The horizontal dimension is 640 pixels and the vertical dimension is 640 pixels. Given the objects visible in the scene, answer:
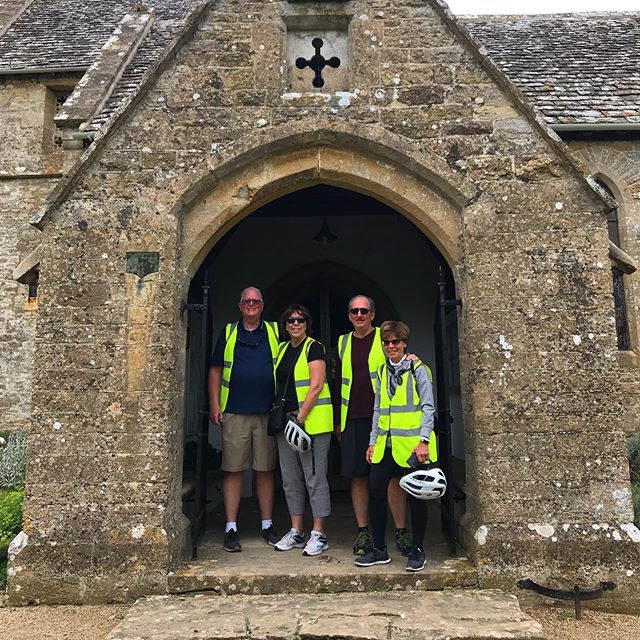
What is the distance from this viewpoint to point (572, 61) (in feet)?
31.9

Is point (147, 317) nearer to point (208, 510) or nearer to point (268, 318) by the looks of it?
point (208, 510)

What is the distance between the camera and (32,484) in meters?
3.97

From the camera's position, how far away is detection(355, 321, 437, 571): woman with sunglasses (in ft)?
12.8

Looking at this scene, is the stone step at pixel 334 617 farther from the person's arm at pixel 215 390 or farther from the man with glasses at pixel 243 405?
the person's arm at pixel 215 390

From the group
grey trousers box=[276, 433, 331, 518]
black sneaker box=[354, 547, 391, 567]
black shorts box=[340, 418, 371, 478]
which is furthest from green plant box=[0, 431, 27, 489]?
black sneaker box=[354, 547, 391, 567]

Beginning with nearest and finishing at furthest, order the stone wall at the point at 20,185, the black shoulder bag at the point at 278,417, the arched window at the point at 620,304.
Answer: the black shoulder bag at the point at 278,417 → the arched window at the point at 620,304 → the stone wall at the point at 20,185

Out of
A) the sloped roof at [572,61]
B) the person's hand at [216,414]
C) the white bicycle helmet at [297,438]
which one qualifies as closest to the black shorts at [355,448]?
the white bicycle helmet at [297,438]

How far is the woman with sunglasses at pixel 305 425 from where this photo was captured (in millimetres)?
4273

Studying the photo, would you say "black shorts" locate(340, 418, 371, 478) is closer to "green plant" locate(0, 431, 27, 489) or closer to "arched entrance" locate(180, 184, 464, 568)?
"arched entrance" locate(180, 184, 464, 568)

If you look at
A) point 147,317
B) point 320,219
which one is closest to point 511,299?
point 147,317

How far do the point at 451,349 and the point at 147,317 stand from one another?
14.4 feet

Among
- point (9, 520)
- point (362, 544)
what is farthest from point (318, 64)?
point (9, 520)

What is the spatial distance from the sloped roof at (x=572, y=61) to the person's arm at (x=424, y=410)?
196 inches

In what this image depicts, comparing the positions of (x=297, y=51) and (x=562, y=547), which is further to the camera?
(x=297, y=51)
